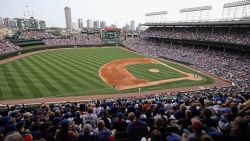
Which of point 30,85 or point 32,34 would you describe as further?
point 32,34

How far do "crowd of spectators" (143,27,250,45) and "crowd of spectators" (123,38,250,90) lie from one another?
3378mm

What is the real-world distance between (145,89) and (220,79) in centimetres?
A: 1702

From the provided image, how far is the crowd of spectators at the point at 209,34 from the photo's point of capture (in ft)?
156

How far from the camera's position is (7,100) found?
25312 mm

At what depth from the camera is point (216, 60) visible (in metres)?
47.5

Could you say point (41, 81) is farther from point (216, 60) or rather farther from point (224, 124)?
point (216, 60)

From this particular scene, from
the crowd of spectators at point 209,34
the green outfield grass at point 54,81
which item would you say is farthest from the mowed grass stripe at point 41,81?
the crowd of spectators at point 209,34

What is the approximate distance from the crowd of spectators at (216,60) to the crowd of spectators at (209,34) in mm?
3378

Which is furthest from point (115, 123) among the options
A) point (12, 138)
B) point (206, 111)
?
point (12, 138)

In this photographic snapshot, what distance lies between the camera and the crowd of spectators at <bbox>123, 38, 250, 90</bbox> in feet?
122

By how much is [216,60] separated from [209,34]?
43.2 feet

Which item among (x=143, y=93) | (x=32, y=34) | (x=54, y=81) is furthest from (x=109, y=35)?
(x=143, y=93)

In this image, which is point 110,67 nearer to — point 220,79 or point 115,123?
point 220,79

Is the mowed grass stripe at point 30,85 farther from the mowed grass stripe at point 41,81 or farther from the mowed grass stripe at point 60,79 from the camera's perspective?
the mowed grass stripe at point 60,79
